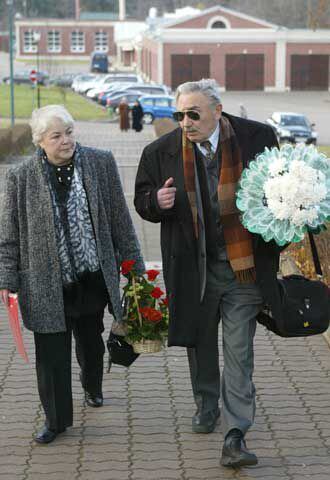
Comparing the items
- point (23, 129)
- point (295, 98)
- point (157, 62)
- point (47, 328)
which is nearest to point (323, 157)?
point (47, 328)

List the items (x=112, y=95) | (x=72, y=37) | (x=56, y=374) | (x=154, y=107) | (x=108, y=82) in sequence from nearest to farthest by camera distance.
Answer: (x=56, y=374)
(x=154, y=107)
(x=112, y=95)
(x=108, y=82)
(x=72, y=37)

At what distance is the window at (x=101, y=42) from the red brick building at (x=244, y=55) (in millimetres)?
44725

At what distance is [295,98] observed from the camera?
72625 millimetres

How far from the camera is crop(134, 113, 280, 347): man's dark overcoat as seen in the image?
211 inches

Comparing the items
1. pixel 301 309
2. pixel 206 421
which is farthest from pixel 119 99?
pixel 301 309

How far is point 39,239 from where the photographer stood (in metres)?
5.69

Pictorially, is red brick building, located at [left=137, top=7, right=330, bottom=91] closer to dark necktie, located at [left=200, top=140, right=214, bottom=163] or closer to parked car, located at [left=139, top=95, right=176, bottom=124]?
parked car, located at [left=139, top=95, right=176, bottom=124]

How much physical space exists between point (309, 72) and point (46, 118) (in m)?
76.2

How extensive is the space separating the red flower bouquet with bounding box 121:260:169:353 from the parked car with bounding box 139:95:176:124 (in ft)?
137

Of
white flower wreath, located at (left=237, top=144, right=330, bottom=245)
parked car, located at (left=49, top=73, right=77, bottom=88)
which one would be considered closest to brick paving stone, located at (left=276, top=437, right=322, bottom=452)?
white flower wreath, located at (left=237, top=144, right=330, bottom=245)

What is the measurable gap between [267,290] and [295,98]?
68356 mm

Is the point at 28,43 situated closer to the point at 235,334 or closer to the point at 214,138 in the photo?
the point at 214,138

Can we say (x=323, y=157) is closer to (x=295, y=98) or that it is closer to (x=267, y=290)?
(x=267, y=290)

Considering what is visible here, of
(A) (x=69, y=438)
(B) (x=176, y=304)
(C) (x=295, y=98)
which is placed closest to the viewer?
(B) (x=176, y=304)
